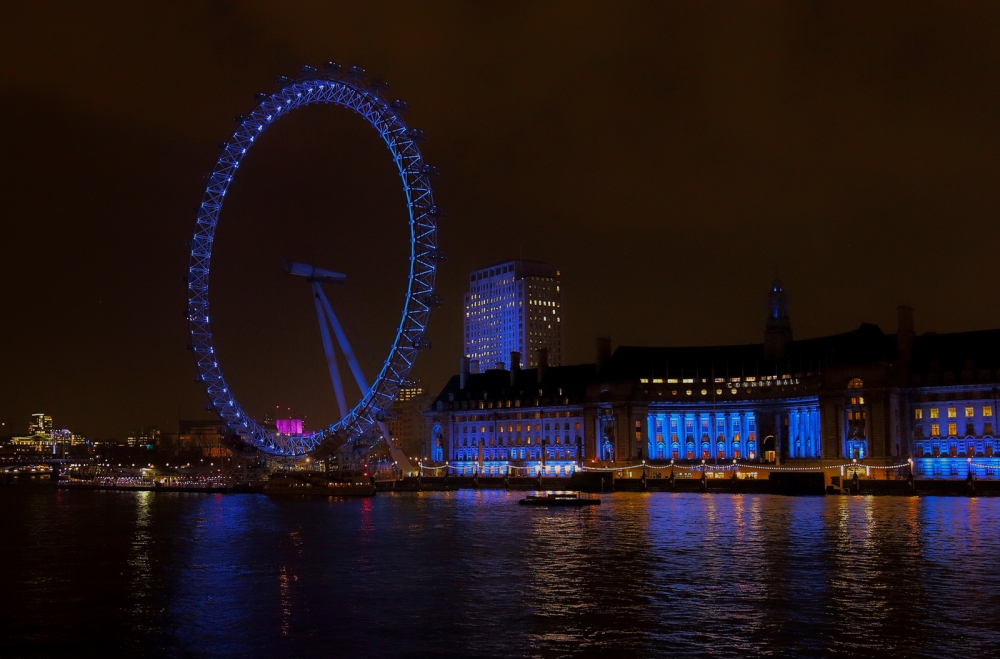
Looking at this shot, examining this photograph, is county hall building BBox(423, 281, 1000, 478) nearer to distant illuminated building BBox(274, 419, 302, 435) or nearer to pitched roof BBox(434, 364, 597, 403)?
pitched roof BBox(434, 364, 597, 403)

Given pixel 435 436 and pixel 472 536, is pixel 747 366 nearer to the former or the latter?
pixel 435 436

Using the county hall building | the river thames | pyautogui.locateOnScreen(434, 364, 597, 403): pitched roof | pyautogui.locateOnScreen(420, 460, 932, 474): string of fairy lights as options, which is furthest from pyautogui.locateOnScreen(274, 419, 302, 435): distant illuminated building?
the river thames

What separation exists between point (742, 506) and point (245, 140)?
53962 mm

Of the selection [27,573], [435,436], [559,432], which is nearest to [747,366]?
[559,432]

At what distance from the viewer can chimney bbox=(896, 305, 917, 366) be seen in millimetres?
145750

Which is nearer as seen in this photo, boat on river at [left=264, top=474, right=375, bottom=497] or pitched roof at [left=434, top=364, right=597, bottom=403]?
boat on river at [left=264, top=474, right=375, bottom=497]

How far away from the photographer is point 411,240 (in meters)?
101

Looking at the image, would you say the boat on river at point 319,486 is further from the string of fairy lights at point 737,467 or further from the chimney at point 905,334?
the chimney at point 905,334

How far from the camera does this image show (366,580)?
47062mm

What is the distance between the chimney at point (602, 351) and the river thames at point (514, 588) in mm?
96580

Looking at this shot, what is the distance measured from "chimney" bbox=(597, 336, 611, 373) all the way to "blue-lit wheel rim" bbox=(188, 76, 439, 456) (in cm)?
7012

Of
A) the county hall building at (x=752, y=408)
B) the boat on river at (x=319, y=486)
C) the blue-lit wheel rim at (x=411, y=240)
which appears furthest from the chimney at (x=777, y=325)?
the blue-lit wheel rim at (x=411, y=240)

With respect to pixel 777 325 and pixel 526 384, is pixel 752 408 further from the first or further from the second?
pixel 526 384

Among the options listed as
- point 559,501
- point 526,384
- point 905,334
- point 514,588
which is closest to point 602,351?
point 526,384
